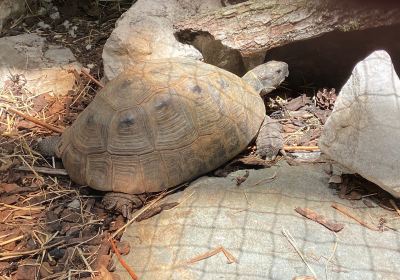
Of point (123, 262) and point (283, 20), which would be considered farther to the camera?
point (283, 20)

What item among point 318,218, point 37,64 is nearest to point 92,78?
point 37,64

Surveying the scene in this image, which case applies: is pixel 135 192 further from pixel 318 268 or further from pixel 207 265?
pixel 318 268

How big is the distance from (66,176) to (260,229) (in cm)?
124

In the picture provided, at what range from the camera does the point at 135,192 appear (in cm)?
281

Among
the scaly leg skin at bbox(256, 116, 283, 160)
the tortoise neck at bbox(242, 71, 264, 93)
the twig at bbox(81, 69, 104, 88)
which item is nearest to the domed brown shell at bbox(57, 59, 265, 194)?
the scaly leg skin at bbox(256, 116, 283, 160)

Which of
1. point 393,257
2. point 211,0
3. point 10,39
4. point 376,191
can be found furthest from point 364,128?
point 10,39

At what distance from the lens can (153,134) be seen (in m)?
2.82

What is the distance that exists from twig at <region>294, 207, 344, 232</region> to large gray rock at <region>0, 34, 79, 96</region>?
6.64 ft

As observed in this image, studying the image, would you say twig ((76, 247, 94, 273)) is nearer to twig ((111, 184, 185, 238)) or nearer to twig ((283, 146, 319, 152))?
twig ((111, 184, 185, 238))

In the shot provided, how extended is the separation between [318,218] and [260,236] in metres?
0.31

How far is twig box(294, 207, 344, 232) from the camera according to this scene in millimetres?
2469

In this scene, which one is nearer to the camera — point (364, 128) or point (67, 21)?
point (364, 128)

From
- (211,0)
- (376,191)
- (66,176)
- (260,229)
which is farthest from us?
(211,0)

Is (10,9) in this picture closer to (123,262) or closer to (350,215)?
(123,262)
